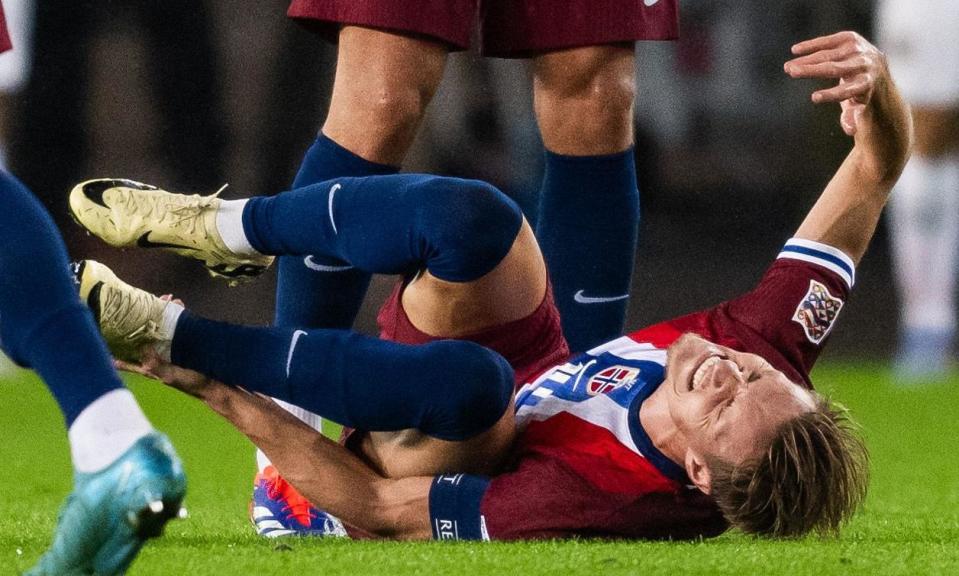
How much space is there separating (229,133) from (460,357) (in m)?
3.06

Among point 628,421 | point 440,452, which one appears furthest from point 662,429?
point 440,452

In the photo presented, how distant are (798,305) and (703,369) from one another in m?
0.29

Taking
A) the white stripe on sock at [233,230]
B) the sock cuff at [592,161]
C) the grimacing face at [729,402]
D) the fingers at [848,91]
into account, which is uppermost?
the fingers at [848,91]

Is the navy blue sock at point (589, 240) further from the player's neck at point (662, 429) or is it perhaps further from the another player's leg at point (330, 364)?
the another player's leg at point (330, 364)

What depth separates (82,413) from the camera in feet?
5.33

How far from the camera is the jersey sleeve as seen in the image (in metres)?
2.47

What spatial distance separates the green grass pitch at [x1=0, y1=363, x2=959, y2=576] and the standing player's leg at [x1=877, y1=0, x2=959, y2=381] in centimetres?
113

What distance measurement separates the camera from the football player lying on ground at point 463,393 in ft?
7.13

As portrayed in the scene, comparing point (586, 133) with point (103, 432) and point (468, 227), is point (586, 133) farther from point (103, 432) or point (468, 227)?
point (103, 432)

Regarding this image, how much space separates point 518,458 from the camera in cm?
231

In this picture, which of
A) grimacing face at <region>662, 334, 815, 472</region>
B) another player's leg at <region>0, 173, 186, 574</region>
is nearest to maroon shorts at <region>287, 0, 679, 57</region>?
grimacing face at <region>662, 334, 815, 472</region>

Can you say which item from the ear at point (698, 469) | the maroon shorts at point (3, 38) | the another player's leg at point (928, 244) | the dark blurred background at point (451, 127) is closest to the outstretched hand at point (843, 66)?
the ear at point (698, 469)

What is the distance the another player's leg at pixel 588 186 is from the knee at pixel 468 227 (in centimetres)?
55

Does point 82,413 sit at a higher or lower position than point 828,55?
lower
